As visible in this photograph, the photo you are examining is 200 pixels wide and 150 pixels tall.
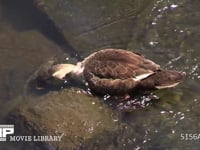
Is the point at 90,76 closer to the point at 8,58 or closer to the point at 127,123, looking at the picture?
the point at 127,123

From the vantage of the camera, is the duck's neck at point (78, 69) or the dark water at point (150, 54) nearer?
the dark water at point (150, 54)

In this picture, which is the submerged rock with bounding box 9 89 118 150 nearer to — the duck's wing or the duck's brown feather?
the duck's brown feather

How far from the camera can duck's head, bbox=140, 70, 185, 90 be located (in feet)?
21.5

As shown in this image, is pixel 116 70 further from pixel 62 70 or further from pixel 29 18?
pixel 29 18

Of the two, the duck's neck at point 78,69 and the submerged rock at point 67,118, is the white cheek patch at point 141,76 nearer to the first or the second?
the submerged rock at point 67,118

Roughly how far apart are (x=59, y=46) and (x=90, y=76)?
1.31 meters

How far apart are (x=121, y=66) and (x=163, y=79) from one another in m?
0.54

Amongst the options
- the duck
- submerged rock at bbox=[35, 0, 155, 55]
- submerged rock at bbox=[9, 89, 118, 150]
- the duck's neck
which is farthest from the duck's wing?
submerged rock at bbox=[35, 0, 155, 55]

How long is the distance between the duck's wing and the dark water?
44 centimetres

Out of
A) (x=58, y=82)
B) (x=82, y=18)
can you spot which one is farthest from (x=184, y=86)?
(x=82, y=18)

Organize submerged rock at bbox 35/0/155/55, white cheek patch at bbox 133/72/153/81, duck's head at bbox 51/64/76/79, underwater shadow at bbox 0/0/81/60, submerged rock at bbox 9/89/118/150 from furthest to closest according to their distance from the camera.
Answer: underwater shadow at bbox 0/0/81/60 → submerged rock at bbox 35/0/155/55 → duck's head at bbox 51/64/76/79 → white cheek patch at bbox 133/72/153/81 → submerged rock at bbox 9/89/118/150

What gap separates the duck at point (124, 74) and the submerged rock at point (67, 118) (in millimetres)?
249

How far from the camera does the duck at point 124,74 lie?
6570 millimetres

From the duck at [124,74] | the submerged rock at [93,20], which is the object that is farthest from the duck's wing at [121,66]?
the submerged rock at [93,20]
